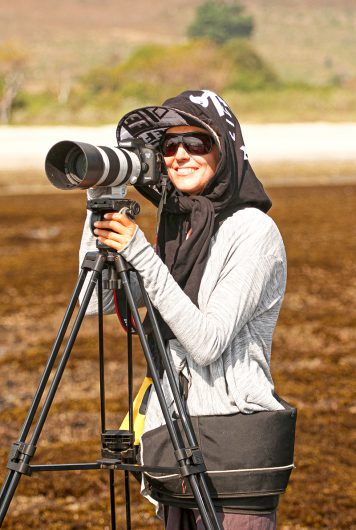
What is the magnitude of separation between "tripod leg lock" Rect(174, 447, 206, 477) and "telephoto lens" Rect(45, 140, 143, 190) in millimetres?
673

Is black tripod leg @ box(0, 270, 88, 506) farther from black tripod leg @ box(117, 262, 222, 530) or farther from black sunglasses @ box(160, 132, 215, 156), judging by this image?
black sunglasses @ box(160, 132, 215, 156)

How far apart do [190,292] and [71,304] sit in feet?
0.99

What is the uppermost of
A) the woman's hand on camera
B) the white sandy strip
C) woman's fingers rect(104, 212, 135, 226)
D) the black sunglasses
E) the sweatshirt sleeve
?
the white sandy strip

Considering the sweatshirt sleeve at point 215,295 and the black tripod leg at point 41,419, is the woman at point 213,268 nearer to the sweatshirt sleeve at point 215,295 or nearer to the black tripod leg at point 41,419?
the sweatshirt sleeve at point 215,295

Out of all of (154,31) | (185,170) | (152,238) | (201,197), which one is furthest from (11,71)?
(201,197)

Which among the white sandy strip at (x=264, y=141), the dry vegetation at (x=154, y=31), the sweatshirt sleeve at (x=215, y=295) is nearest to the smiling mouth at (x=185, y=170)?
the sweatshirt sleeve at (x=215, y=295)

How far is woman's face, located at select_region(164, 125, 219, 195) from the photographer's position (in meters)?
2.91

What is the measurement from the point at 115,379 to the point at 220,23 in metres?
85.7

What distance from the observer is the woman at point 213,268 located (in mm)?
2709

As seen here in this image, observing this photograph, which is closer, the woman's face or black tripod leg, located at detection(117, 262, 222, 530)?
black tripod leg, located at detection(117, 262, 222, 530)

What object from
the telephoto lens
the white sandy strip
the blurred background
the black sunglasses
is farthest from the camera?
the white sandy strip

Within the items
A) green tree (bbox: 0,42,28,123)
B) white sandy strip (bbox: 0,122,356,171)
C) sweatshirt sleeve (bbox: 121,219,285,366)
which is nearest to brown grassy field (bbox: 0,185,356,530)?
sweatshirt sleeve (bbox: 121,219,285,366)

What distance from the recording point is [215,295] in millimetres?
2785

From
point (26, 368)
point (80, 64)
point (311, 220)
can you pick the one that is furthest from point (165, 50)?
point (26, 368)
